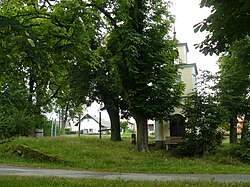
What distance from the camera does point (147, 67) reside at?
22812 mm

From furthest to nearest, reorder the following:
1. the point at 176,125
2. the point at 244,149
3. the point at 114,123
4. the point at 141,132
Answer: the point at 114,123 < the point at 176,125 < the point at 141,132 < the point at 244,149

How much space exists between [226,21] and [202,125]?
54.4ft

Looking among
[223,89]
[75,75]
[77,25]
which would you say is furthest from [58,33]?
[75,75]

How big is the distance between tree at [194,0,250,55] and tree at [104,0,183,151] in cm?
1440

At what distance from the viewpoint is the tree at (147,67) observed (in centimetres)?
2231

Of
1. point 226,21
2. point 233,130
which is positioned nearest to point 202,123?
point 233,130

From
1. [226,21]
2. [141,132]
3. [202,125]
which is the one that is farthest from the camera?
[141,132]

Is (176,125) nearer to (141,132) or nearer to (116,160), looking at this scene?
(141,132)

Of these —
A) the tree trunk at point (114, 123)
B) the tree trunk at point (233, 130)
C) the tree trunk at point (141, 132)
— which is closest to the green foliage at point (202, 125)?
the tree trunk at point (141, 132)

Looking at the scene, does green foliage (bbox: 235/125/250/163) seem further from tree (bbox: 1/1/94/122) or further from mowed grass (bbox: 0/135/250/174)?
tree (bbox: 1/1/94/122)

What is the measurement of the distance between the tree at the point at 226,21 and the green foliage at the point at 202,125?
51.8 feet

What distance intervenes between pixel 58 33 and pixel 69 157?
32.8ft

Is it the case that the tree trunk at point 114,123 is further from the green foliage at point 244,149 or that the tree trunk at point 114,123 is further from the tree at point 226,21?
the tree at point 226,21

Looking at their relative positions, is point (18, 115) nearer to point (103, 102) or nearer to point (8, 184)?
point (103, 102)
